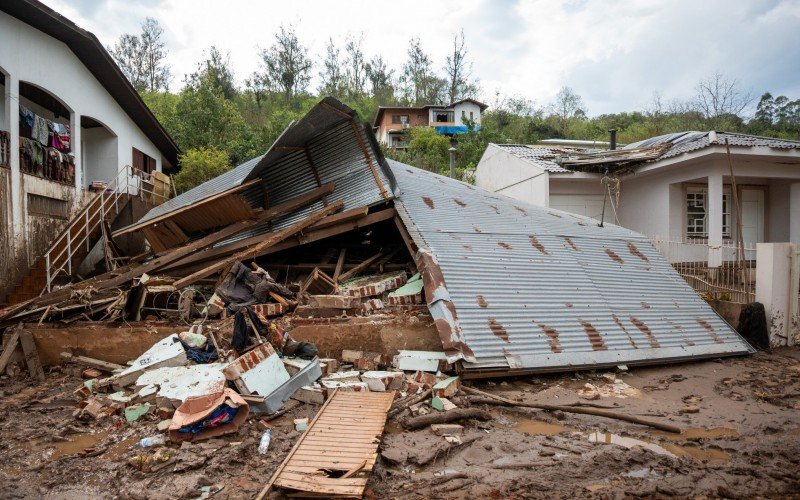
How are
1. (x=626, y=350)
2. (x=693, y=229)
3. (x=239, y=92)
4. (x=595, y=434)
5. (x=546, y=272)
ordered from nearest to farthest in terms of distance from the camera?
1. (x=595, y=434)
2. (x=626, y=350)
3. (x=546, y=272)
4. (x=693, y=229)
5. (x=239, y=92)

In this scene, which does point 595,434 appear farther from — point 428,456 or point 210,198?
point 210,198

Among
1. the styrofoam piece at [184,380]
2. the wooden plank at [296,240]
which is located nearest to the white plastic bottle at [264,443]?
the styrofoam piece at [184,380]

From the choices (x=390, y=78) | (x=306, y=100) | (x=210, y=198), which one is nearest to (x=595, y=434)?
(x=210, y=198)

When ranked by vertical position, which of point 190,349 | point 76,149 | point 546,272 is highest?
point 76,149

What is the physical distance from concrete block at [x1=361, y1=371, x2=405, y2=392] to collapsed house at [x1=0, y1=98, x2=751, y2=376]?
786mm

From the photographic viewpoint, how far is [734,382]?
659cm

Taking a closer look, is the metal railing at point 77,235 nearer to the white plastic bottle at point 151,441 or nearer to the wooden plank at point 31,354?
the wooden plank at point 31,354

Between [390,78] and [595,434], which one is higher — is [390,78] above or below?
above

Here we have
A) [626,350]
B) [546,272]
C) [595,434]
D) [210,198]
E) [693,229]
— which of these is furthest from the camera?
[693,229]

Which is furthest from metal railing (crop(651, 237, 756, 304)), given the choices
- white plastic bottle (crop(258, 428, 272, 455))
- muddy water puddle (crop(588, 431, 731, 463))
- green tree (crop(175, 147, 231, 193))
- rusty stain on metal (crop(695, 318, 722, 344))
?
green tree (crop(175, 147, 231, 193))

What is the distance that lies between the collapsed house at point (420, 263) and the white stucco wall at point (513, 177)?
5556 millimetres

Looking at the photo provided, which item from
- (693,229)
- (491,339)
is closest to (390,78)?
(693,229)

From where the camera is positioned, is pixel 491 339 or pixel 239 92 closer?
pixel 491 339

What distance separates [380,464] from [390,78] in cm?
4730
